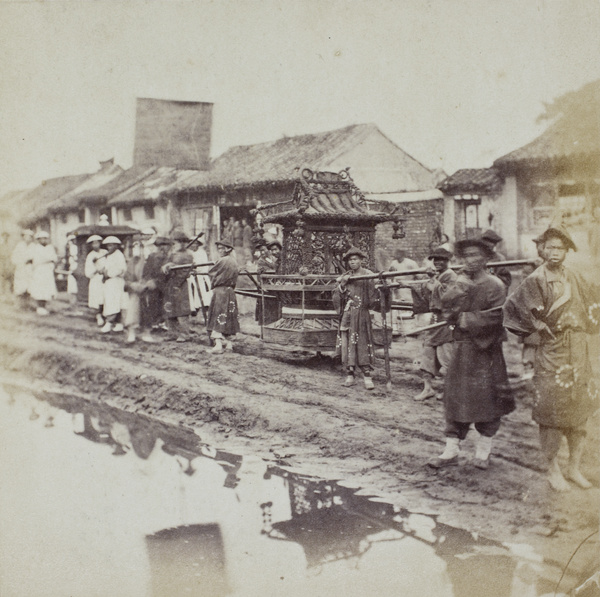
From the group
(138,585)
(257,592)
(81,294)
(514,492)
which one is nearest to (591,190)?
(514,492)

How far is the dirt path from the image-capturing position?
12.3ft

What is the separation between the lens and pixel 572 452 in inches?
151

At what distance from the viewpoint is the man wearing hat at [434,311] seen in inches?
184

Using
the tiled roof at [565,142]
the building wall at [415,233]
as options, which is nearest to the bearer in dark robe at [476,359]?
the tiled roof at [565,142]

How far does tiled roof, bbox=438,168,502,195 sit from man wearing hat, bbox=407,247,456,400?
1.65 feet

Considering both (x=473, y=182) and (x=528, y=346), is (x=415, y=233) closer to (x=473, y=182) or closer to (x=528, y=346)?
(x=473, y=182)

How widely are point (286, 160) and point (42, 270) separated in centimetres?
259

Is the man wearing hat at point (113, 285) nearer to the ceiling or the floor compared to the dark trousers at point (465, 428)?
nearer to the ceiling

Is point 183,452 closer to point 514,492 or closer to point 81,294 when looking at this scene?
point 514,492

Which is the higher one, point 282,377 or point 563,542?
point 282,377

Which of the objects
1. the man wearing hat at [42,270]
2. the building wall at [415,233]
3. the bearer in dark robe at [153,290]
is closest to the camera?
the building wall at [415,233]

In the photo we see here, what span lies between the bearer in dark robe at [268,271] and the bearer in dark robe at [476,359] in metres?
1.80

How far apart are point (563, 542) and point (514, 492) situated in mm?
370

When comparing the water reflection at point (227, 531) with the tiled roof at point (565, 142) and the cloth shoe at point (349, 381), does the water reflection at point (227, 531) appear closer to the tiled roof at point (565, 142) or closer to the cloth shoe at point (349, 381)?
the cloth shoe at point (349, 381)
